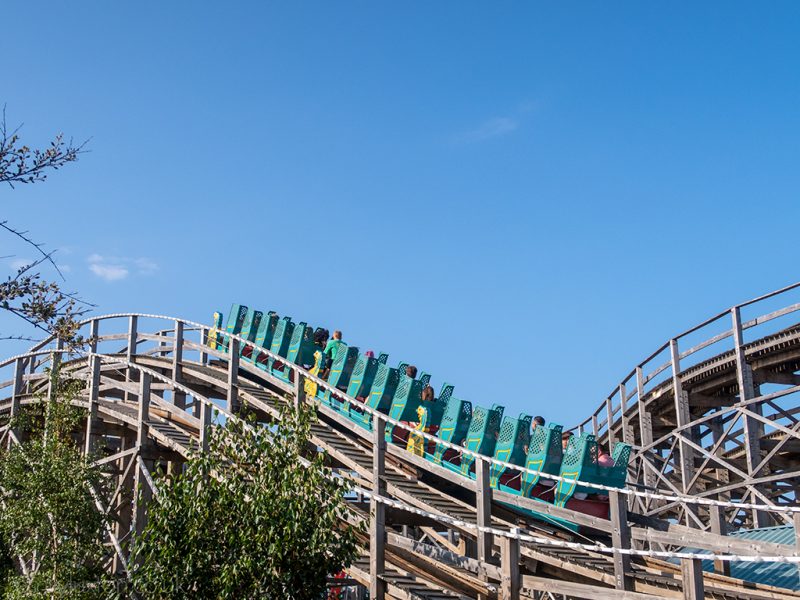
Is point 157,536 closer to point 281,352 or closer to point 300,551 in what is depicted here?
point 300,551

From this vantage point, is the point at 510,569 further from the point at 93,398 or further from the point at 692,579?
the point at 93,398

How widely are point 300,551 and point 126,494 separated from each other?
7.89m

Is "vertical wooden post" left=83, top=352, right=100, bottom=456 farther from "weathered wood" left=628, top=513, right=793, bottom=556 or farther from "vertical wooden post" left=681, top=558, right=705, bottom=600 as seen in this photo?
"vertical wooden post" left=681, top=558, right=705, bottom=600

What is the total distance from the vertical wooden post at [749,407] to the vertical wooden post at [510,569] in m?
7.95

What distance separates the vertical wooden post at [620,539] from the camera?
8.80 meters

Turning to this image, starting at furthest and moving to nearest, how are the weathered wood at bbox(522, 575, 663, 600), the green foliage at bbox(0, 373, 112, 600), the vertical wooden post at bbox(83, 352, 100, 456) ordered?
the vertical wooden post at bbox(83, 352, 100, 456) < the green foliage at bbox(0, 373, 112, 600) < the weathered wood at bbox(522, 575, 663, 600)

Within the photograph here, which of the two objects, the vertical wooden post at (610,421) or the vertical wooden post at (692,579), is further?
the vertical wooden post at (610,421)

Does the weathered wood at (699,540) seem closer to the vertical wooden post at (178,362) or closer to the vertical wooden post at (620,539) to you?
the vertical wooden post at (620,539)

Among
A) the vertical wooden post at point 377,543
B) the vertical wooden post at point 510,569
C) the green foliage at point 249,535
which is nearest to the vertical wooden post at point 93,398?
the vertical wooden post at point 377,543

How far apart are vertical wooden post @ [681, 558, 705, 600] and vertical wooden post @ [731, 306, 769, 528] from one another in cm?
936

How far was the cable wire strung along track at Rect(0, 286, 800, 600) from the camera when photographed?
9445 millimetres

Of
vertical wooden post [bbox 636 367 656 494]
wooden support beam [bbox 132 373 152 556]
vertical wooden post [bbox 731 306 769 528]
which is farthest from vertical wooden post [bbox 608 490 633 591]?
vertical wooden post [bbox 636 367 656 494]

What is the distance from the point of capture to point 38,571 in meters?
13.2

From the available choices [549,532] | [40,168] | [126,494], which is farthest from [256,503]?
[126,494]
